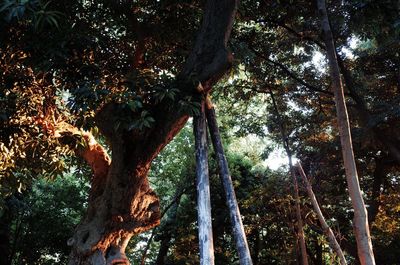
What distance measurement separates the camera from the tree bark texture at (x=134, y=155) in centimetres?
466

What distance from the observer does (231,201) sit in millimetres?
5293

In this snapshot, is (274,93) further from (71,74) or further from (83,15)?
(71,74)

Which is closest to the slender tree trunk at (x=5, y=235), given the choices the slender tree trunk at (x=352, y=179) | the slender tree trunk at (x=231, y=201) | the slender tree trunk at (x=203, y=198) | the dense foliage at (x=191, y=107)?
the dense foliage at (x=191, y=107)

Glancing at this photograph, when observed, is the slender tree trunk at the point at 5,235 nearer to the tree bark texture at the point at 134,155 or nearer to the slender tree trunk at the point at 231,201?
the tree bark texture at the point at 134,155

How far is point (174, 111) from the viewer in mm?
4578

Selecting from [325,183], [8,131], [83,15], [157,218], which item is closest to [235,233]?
[157,218]

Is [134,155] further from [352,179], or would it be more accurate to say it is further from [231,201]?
[352,179]

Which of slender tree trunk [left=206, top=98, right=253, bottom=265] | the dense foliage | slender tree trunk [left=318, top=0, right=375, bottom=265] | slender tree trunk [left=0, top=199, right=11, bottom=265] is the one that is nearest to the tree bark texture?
the dense foliage

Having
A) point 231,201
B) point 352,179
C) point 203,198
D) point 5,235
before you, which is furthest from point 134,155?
point 5,235

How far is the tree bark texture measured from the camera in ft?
15.3

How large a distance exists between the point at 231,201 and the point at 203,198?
664 mm

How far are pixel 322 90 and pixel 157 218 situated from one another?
5.77 meters

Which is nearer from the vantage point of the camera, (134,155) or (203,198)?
(203,198)

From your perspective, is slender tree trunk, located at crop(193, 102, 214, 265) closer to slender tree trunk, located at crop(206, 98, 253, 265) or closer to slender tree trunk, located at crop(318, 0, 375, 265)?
slender tree trunk, located at crop(206, 98, 253, 265)
